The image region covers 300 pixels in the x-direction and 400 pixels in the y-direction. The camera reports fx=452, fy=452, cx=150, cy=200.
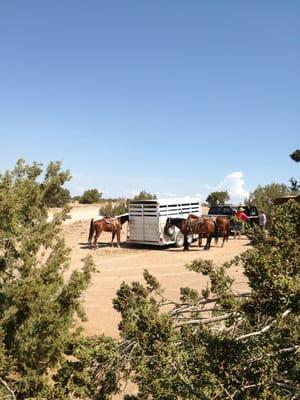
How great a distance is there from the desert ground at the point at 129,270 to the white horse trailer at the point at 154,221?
525 millimetres

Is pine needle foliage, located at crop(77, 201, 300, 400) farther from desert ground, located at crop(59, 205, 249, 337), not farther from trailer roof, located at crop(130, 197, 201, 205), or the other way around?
trailer roof, located at crop(130, 197, 201, 205)

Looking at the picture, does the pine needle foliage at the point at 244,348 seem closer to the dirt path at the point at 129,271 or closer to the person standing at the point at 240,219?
the person standing at the point at 240,219

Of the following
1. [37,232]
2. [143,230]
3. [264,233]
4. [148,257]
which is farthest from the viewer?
[143,230]

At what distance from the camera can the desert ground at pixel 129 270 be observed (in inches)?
395

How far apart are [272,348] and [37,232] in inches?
140

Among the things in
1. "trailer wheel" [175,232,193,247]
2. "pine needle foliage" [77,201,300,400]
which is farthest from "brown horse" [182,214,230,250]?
"pine needle foliage" [77,201,300,400]

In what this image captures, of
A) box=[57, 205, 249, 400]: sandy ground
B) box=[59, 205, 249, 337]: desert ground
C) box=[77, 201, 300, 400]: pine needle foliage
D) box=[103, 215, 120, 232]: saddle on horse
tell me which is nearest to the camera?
box=[77, 201, 300, 400]: pine needle foliage

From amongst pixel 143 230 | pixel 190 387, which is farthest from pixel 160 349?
pixel 143 230

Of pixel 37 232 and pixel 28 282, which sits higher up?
pixel 37 232

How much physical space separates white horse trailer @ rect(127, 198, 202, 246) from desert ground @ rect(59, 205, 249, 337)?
1.72ft

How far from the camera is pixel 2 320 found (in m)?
4.56

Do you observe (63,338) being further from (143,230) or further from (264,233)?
(143,230)

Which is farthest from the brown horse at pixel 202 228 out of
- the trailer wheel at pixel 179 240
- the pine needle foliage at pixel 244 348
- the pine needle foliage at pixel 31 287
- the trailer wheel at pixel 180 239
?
the pine needle foliage at pixel 244 348

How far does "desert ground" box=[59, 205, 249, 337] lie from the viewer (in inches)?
395
